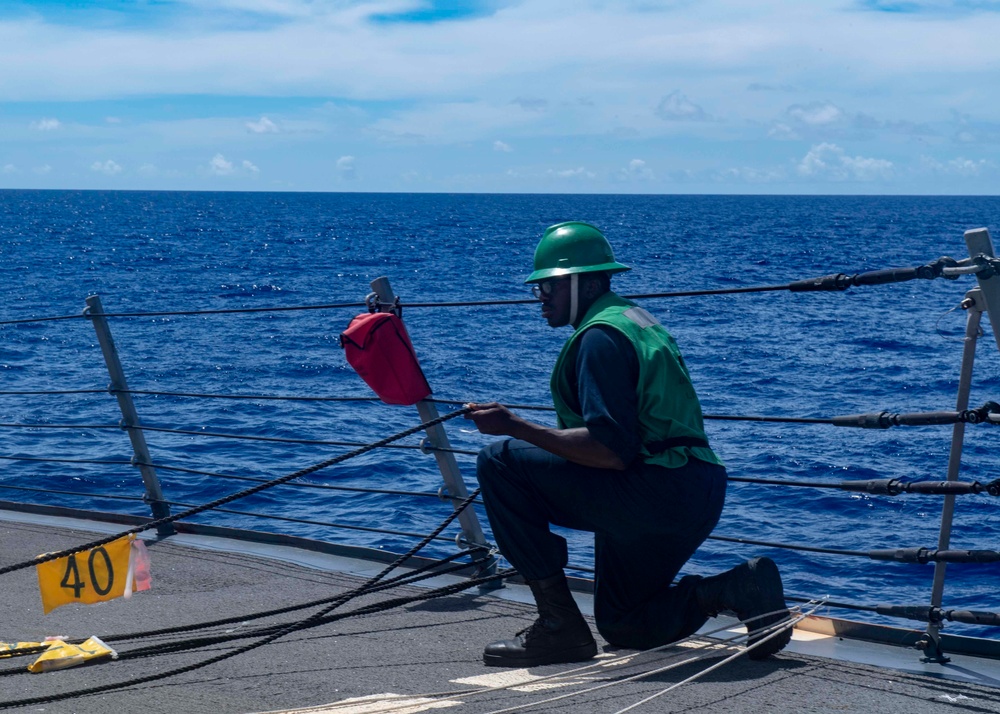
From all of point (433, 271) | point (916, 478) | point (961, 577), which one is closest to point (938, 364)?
point (916, 478)

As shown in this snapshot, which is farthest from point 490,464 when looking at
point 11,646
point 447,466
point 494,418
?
point 11,646

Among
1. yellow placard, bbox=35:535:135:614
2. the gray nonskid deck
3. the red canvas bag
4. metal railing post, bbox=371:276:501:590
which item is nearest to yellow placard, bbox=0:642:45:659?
the gray nonskid deck

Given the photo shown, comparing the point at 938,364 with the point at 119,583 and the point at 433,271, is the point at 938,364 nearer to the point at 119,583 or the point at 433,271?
the point at 119,583

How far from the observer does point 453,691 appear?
3686mm

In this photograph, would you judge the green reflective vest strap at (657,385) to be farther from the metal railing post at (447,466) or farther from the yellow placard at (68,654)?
the yellow placard at (68,654)

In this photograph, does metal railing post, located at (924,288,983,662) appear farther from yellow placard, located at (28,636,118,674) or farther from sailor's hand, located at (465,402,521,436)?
yellow placard, located at (28,636,118,674)

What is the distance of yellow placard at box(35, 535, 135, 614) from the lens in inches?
172

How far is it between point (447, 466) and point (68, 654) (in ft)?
5.85

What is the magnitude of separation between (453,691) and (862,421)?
1583mm

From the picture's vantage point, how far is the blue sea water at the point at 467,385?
12.9m

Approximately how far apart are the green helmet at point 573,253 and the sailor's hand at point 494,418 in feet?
1.47

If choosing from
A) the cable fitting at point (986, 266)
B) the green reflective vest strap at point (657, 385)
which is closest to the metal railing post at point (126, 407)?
the green reflective vest strap at point (657, 385)

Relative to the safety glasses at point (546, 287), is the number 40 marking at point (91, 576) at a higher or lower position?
lower

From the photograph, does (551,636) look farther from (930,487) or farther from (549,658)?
(930,487)
